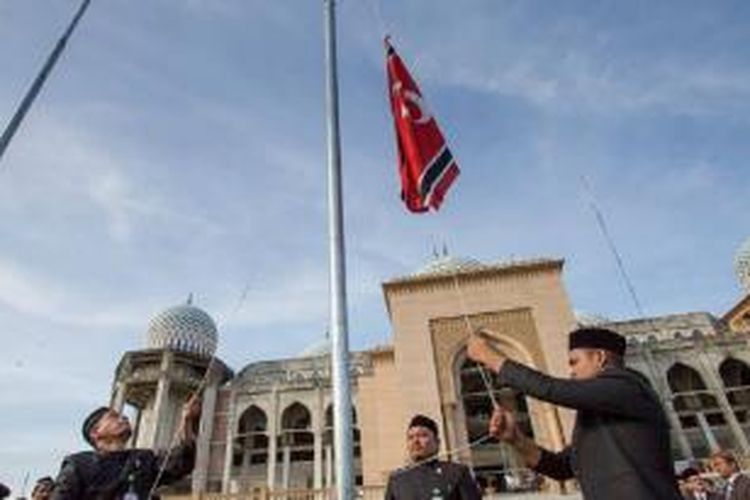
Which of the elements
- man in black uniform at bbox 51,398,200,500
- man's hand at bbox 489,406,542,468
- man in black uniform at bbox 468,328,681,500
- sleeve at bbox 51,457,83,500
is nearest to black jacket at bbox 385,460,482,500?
man's hand at bbox 489,406,542,468

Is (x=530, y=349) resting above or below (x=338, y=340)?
above

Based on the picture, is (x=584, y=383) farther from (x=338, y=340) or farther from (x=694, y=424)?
(x=694, y=424)

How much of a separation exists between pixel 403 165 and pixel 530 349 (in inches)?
607

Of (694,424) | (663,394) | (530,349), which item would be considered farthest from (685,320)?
(530,349)

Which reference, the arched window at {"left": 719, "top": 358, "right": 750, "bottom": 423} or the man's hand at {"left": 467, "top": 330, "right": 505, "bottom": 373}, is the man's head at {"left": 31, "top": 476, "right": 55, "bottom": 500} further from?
the arched window at {"left": 719, "top": 358, "right": 750, "bottom": 423}

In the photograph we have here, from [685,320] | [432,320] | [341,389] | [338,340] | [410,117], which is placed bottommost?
[341,389]

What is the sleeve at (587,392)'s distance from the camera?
2.30 metres

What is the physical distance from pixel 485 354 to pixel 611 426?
0.56m

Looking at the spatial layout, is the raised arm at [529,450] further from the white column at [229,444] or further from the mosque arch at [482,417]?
the white column at [229,444]

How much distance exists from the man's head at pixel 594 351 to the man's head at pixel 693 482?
18.2 feet

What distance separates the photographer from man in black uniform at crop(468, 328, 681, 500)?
88.8 inches

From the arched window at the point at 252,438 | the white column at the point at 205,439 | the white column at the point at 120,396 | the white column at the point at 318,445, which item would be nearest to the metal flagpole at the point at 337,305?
the white column at the point at 205,439

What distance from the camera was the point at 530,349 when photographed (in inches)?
792

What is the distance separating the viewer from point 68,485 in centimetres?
311
